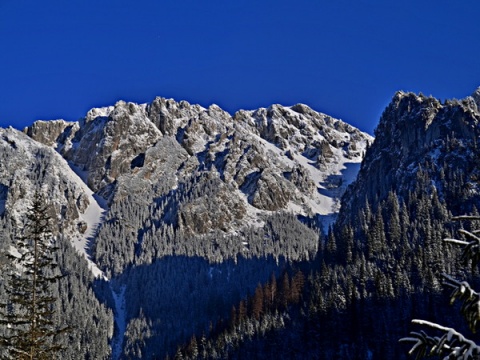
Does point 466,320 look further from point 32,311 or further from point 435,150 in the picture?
point 435,150

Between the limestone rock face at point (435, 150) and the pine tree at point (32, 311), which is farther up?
the limestone rock face at point (435, 150)

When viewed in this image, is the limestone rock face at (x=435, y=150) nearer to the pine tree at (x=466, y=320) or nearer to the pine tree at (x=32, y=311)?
the pine tree at (x=32, y=311)

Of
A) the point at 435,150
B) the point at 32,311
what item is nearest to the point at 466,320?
the point at 32,311

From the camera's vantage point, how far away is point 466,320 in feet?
29.1

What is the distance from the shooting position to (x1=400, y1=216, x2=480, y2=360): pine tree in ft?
28.6

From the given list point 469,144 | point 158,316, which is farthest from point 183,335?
point 469,144

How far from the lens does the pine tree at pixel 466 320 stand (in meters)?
8.71

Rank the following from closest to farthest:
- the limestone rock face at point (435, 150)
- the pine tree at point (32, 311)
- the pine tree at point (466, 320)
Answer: the pine tree at point (466, 320)
the pine tree at point (32, 311)
the limestone rock face at point (435, 150)

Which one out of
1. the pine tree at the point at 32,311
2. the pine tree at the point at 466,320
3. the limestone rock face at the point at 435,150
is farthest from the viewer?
the limestone rock face at the point at 435,150

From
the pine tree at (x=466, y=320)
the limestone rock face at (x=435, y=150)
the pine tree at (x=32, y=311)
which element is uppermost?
the limestone rock face at (x=435, y=150)

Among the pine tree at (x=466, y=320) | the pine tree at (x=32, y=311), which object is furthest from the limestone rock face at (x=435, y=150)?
the pine tree at (x=466, y=320)

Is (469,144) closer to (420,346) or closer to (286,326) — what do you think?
(286,326)

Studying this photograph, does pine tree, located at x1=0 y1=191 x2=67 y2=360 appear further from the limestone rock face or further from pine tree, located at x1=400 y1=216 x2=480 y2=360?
the limestone rock face

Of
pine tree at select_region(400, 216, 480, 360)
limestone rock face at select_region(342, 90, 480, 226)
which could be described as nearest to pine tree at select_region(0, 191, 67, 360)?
pine tree at select_region(400, 216, 480, 360)
